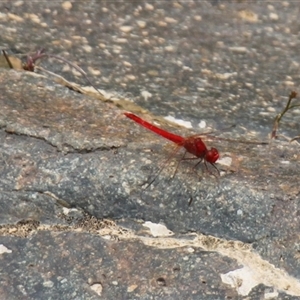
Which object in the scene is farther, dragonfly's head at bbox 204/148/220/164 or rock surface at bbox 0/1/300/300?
dragonfly's head at bbox 204/148/220/164

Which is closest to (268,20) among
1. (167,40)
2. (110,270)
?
(167,40)

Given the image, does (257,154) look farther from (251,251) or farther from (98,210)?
(98,210)

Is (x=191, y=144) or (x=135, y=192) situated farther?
(x=191, y=144)

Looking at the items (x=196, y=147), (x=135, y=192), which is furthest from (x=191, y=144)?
(x=135, y=192)

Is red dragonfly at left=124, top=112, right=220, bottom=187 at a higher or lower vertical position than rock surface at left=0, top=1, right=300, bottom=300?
higher

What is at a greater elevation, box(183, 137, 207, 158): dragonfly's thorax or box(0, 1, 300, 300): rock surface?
box(183, 137, 207, 158): dragonfly's thorax

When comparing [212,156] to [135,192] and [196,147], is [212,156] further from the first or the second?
[135,192]

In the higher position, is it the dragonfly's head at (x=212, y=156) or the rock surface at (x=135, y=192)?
the dragonfly's head at (x=212, y=156)
